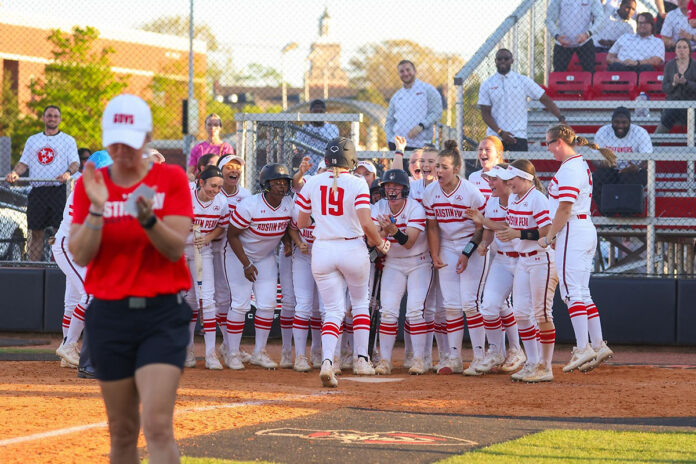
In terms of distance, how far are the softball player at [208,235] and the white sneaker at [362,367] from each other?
142 centimetres

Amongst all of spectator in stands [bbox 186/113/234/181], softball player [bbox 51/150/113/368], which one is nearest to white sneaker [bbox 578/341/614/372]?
softball player [bbox 51/150/113/368]

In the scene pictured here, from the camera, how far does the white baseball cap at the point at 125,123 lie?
14.0 feet

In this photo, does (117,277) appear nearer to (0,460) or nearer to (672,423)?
(0,460)

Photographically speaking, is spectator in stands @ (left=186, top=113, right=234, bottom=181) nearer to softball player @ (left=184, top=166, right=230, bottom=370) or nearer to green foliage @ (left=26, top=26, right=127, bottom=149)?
softball player @ (left=184, top=166, right=230, bottom=370)

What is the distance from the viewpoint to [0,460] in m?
5.50

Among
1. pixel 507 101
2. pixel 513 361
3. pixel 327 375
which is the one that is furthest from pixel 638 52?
pixel 327 375

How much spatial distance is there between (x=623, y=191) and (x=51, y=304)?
7470 millimetres

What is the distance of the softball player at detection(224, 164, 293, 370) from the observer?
10.4m

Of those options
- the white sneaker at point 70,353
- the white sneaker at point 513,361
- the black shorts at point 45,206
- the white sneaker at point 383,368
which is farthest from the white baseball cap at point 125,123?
the black shorts at point 45,206

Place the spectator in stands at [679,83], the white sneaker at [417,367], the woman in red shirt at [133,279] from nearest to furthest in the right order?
the woman in red shirt at [133,279] → the white sneaker at [417,367] → the spectator in stands at [679,83]

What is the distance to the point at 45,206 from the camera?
1427 centimetres

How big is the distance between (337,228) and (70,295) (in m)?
2.72

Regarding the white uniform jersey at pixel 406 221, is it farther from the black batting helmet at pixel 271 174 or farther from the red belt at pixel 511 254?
the black batting helmet at pixel 271 174

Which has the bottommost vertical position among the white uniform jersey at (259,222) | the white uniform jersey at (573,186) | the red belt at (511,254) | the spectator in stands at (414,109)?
the red belt at (511,254)
